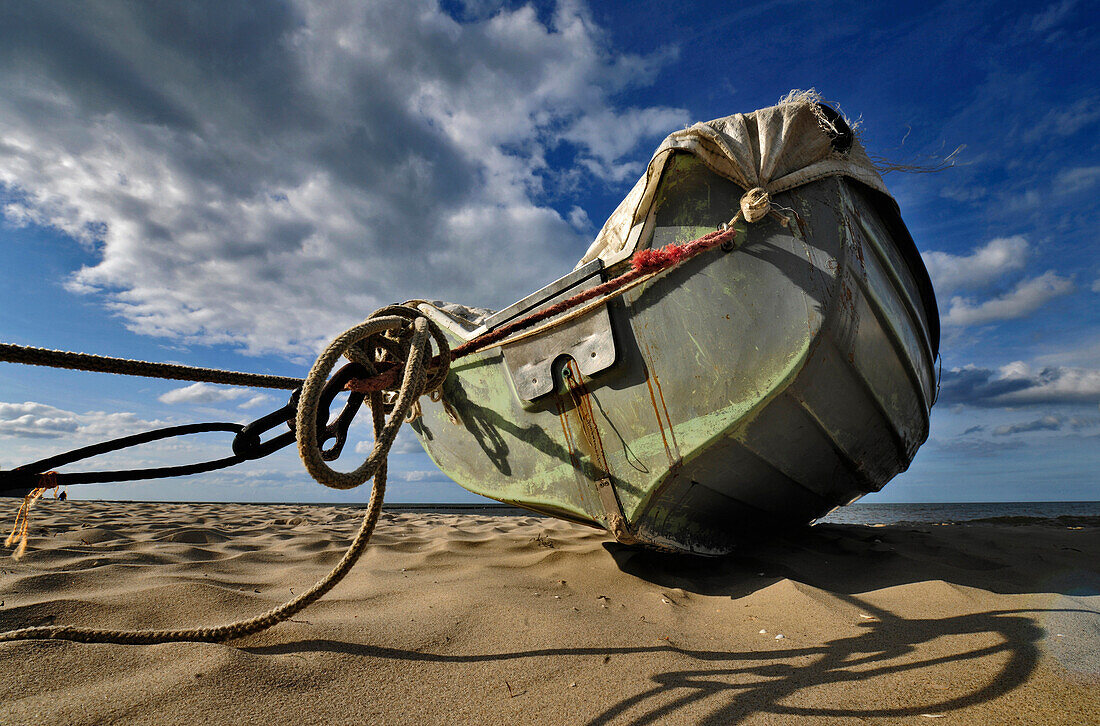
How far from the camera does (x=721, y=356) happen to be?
2.06 metres

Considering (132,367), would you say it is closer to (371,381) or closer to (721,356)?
(371,381)

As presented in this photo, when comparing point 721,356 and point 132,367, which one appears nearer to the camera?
point 132,367

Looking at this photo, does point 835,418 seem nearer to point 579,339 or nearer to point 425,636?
point 579,339

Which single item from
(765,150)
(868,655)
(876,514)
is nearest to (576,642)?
(868,655)

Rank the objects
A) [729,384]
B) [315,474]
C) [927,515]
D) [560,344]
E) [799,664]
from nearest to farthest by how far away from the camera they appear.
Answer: [315,474], [799,664], [729,384], [560,344], [927,515]

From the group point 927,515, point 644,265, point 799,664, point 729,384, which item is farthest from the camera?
point 927,515

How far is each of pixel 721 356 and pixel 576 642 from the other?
128cm

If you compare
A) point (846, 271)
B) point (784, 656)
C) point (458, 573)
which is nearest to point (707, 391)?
point (846, 271)

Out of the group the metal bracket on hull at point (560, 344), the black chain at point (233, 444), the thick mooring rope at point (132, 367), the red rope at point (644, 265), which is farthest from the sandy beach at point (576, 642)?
the red rope at point (644, 265)

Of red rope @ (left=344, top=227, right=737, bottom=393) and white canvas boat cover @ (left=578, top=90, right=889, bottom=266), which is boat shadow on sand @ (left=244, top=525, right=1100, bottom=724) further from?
white canvas boat cover @ (left=578, top=90, right=889, bottom=266)

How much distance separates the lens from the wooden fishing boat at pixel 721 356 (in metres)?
2.05

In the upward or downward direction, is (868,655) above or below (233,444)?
below

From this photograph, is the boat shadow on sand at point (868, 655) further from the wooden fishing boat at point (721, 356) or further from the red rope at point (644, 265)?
the red rope at point (644, 265)

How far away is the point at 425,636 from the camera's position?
65.0 inches
